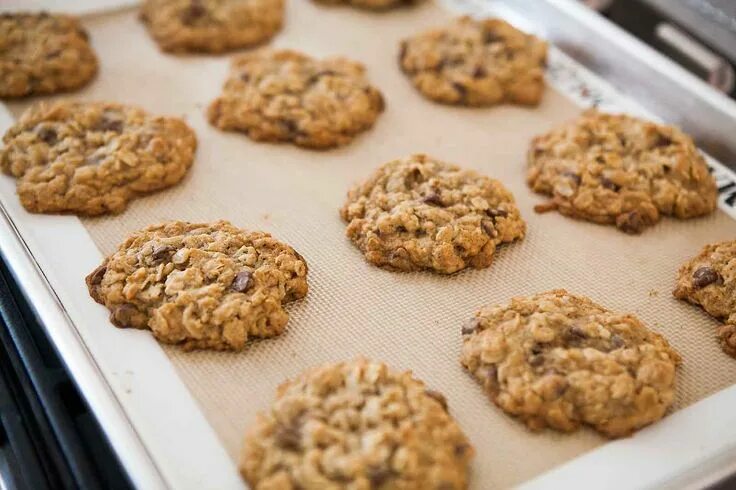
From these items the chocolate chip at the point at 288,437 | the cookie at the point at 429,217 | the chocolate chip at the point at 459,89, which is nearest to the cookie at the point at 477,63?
the chocolate chip at the point at 459,89

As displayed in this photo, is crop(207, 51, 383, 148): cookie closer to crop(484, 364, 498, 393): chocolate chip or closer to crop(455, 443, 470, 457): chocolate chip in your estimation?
crop(484, 364, 498, 393): chocolate chip

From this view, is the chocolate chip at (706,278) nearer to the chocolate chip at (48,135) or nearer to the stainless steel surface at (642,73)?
the stainless steel surface at (642,73)

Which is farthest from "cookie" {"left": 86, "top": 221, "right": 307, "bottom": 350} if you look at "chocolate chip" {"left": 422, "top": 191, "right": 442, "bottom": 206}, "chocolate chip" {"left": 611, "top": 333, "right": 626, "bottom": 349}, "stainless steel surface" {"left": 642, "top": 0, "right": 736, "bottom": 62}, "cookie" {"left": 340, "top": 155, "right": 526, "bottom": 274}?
"stainless steel surface" {"left": 642, "top": 0, "right": 736, "bottom": 62}

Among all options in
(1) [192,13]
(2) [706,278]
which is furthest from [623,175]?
(1) [192,13]

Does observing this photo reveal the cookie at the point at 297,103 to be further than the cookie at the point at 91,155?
Yes

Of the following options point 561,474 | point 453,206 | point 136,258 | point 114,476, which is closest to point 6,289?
point 136,258

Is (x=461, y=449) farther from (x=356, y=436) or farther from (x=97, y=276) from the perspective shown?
(x=97, y=276)

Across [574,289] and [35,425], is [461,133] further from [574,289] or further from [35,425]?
[35,425]
